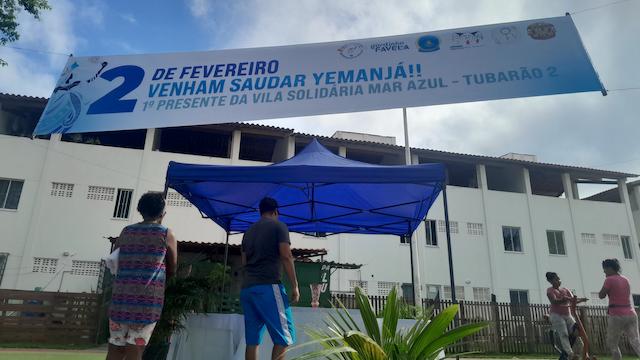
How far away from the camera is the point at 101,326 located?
11148 millimetres

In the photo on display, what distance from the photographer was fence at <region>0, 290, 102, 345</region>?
1012 centimetres

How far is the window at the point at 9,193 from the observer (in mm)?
15125

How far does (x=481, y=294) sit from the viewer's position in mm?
18531

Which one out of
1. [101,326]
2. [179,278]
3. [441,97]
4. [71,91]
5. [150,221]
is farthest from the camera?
[101,326]

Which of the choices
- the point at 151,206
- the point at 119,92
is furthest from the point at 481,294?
the point at 151,206

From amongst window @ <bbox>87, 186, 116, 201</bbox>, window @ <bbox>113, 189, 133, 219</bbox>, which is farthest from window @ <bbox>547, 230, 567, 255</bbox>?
window @ <bbox>87, 186, 116, 201</bbox>

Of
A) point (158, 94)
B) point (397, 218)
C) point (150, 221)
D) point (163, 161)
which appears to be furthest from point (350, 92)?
point (163, 161)

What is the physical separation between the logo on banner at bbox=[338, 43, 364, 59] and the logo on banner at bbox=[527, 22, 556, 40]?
107 inches

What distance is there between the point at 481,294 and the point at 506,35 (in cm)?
1468

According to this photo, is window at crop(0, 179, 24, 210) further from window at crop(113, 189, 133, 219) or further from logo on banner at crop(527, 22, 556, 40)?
logo on banner at crop(527, 22, 556, 40)

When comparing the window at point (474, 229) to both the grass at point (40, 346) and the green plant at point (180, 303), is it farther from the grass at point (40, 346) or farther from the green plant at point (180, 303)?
the green plant at point (180, 303)

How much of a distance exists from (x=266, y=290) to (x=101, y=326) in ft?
32.9

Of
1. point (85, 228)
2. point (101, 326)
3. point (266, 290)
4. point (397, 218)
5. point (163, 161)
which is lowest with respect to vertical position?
point (101, 326)

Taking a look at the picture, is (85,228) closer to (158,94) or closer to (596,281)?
(158,94)
